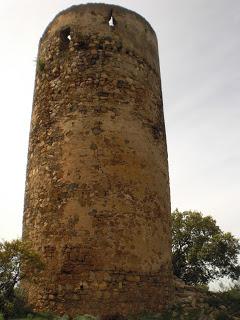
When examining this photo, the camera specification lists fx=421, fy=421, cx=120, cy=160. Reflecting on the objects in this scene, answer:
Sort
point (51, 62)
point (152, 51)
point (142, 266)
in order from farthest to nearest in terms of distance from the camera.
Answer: point (152, 51), point (51, 62), point (142, 266)

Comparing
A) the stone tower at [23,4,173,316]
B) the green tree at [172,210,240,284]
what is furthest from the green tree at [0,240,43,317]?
the green tree at [172,210,240,284]

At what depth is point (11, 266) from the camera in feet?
25.8

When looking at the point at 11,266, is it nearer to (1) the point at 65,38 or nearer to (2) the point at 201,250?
(1) the point at 65,38

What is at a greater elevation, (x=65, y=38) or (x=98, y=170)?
(x=65, y=38)

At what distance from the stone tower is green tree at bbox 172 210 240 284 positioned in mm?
10522

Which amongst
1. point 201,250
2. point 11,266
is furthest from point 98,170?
point 201,250

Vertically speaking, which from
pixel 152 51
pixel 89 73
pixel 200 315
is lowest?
pixel 200 315

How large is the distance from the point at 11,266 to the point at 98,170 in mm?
2675

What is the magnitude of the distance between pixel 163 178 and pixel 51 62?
4.05m

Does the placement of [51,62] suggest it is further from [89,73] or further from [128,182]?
[128,182]

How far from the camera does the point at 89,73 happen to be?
9969 millimetres

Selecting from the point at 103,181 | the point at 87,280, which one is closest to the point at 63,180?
the point at 103,181

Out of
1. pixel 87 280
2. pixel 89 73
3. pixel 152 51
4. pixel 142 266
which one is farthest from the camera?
pixel 152 51

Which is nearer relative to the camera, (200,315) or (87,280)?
(87,280)
